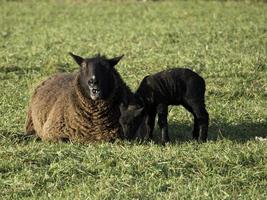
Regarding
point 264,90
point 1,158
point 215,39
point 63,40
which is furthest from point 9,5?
point 1,158

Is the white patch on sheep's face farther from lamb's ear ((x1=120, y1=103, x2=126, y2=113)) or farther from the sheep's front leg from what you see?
the sheep's front leg

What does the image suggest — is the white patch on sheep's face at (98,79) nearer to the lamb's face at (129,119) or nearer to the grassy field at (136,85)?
the lamb's face at (129,119)

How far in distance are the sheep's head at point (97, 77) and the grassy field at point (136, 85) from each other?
681 mm

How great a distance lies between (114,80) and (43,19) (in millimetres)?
13934

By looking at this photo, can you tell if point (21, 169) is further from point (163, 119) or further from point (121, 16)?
point (121, 16)

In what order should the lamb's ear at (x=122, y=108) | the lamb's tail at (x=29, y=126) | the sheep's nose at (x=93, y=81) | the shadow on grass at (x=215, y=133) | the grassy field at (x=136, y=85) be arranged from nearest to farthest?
the grassy field at (x=136, y=85) → the sheep's nose at (x=93, y=81) → the lamb's ear at (x=122, y=108) → the shadow on grass at (x=215, y=133) → the lamb's tail at (x=29, y=126)

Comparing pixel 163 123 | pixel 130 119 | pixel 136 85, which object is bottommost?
pixel 136 85

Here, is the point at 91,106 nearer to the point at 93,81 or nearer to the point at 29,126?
the point at 93,81

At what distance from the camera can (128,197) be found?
589 centimetres

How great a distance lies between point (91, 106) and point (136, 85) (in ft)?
11.9

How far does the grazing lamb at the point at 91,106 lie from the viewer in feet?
27.0

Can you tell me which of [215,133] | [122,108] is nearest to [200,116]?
[215,133]

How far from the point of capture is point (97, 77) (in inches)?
321

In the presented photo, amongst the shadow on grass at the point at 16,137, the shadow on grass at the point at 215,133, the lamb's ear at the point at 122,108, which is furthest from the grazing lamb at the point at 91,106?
the shadow on grass at the point at 215,133
